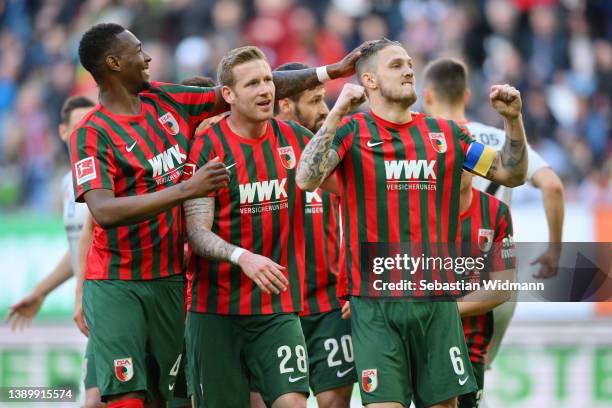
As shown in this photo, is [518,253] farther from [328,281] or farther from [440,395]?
[440,395]

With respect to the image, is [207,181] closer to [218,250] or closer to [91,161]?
[218,250]

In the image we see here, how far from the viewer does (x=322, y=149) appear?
19.9ft

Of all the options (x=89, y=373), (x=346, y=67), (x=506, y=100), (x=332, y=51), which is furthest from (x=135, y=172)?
(x=332, y=51)

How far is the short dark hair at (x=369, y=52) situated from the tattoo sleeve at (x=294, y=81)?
443mm

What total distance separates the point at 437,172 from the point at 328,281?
4.54ft

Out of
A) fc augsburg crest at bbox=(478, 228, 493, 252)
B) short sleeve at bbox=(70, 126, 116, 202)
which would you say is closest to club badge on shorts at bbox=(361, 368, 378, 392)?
fc augsburg crest at bbox=(478, 228, 493, 252)

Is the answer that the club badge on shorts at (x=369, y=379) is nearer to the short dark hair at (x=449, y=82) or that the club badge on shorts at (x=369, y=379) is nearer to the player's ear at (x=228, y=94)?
the player's ear at (x=228, y=94)

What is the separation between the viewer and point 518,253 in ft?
Answer: 28.0

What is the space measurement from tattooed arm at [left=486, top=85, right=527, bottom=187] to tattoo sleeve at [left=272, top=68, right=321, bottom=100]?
4.32 feet

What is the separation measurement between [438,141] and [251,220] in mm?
1123

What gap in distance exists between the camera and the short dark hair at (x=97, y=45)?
640cm

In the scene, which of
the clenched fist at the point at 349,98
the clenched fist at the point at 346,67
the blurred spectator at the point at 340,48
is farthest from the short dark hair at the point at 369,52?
the blurred spectator at the point at 340,48

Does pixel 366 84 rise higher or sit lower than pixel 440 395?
higher

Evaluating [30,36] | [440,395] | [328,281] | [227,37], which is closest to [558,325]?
[328,281]
